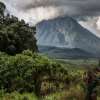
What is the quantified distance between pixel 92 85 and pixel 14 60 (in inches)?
264

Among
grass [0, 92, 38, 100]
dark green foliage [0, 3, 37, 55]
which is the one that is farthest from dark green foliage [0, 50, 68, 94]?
dark green foliage [0, 3, 37, 55]

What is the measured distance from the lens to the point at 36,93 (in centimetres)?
2539

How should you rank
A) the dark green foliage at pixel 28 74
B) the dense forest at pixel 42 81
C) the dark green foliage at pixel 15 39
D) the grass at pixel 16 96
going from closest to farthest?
the grass at pixel 16 96
the dense forest at pixel 42 81
the dark green foliage at pixel 28 74
the dark green foliage at pixel 15 39

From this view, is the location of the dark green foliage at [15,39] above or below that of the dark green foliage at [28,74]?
above

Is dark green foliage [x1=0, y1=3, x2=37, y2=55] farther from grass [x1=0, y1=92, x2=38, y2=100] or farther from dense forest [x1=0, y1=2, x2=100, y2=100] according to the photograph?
grass [x1=0, y1=92, x2=38, y2=100]

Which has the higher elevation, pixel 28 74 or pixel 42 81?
pixel 28 74

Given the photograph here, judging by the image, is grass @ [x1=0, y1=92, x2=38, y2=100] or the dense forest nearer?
grass @ [x1=0, y1=92, x2=38, y2=100]

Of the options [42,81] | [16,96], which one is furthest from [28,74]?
[16,96]

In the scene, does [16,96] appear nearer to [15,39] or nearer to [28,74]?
[28,74]

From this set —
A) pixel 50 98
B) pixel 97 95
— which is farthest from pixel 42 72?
pixel 97 95

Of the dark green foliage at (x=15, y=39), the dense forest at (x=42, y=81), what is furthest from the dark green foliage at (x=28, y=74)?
the dark green foliage at (x=15, y=39)

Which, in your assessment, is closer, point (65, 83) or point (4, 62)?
point (65, 83)

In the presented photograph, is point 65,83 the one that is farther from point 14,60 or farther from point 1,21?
point 1,21

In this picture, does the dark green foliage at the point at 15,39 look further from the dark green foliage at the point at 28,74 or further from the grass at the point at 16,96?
the grass at the point at 16,96
